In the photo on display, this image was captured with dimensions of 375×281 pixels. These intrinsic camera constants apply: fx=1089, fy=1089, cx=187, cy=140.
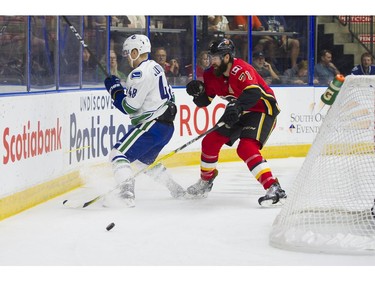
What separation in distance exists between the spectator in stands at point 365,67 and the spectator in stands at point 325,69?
213 millimetres

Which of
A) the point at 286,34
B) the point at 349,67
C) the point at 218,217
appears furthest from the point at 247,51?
the point at 218,217

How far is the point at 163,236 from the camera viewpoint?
5723mm

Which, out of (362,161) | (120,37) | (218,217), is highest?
(120,37)

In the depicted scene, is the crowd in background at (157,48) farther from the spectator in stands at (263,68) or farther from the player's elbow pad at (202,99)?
the player's elbow pad at (202,99)

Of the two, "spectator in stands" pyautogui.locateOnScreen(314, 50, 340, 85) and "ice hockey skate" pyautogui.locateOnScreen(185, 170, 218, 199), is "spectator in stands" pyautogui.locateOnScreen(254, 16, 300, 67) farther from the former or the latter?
"ice hockey skate" pyautogui.locateOnScreen(185, 170, 218, 199)

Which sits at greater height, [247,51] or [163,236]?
[247,51]

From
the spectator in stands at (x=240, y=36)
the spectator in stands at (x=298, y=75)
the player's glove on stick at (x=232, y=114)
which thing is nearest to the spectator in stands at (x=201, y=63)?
the spectator in stands at (x=240, y=36)

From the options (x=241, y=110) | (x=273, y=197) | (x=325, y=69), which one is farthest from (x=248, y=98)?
(x=325, y=69)

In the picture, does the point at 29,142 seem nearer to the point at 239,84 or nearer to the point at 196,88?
the point at 196,88

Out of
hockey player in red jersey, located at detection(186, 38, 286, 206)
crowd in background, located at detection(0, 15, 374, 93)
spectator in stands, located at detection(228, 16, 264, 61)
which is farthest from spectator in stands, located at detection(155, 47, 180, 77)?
hockey player in red jersey, located at detection(186, 38, 286, 206)

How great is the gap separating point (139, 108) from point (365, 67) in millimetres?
5306

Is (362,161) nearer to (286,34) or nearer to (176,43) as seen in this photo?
(176,43)

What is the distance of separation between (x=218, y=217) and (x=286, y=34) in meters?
4.95

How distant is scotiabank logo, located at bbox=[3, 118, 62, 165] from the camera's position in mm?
6320
